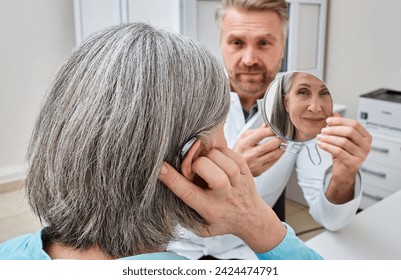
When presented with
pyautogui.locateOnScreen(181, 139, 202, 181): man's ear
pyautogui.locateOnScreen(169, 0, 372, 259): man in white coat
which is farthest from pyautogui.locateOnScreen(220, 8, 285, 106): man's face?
pyautogui.locateOnScreen(181, 139, 202, 181): man's ear

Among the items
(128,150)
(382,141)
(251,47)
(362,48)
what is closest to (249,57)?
(251,47)

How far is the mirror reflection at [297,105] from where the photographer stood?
0.69 metres

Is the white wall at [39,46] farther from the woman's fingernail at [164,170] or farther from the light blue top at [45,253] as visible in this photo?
the woman's fingernail at [164,170]

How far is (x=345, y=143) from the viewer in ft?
2.35

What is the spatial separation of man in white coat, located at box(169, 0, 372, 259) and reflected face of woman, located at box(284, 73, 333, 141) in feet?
0.22

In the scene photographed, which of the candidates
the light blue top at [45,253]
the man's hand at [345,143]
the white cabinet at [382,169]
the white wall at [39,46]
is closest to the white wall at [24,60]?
the white wall at [39,46]

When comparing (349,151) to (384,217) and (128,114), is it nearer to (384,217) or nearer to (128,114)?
(384,217)

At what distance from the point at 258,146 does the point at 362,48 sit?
1.12 feet

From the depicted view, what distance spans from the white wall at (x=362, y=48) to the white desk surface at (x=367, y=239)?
277 millimetres

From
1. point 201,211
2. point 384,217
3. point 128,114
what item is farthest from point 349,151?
point 128,114

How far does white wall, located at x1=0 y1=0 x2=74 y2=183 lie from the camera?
2.28 ft

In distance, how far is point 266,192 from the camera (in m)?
0.96
